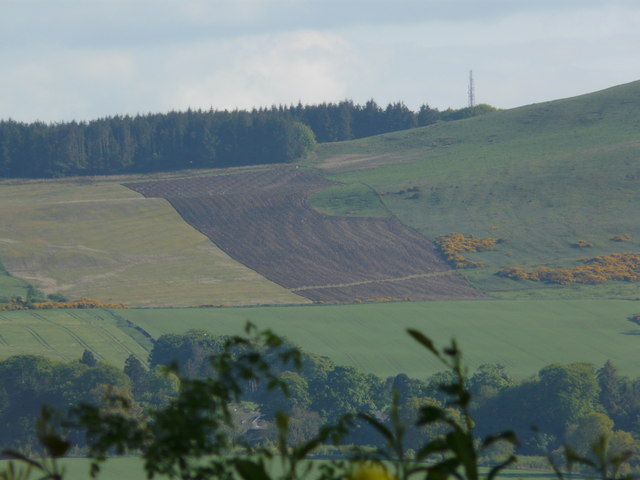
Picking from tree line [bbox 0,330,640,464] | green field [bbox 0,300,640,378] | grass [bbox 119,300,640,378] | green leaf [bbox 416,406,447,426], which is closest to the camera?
green leaf [bbox 416,406,447,426]

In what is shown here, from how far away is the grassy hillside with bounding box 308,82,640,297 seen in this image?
393 feet

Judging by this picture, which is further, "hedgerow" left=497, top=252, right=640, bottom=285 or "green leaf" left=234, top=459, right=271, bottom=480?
"hedgerow" left=497, top=252, right=640, bottom=285

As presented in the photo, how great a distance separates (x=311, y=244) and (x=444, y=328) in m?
33.7

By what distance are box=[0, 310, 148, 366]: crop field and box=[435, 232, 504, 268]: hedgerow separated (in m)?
37.7

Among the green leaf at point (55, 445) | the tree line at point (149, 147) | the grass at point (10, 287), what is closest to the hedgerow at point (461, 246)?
the grass at point (10, 287)

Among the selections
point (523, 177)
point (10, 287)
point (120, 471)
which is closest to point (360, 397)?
point (120, 471)

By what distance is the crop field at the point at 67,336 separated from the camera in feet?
292

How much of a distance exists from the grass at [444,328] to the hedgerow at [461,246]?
12.5m

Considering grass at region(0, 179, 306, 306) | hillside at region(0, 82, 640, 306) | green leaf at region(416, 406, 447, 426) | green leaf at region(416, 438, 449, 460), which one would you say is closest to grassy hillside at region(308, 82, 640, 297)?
hillside at region(0, 82, 640, 306)

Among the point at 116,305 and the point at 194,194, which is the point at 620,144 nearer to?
the point at 194,194

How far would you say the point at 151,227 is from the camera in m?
134

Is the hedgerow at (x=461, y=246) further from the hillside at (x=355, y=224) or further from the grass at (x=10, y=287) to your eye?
the grass at (x=10, y=287)

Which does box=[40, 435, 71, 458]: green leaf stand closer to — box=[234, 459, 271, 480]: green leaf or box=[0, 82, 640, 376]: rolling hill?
box=[234, 459, 271, 480]: green leaf

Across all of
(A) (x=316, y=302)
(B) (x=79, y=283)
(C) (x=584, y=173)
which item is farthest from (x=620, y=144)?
(B) (x=79, y=283)
